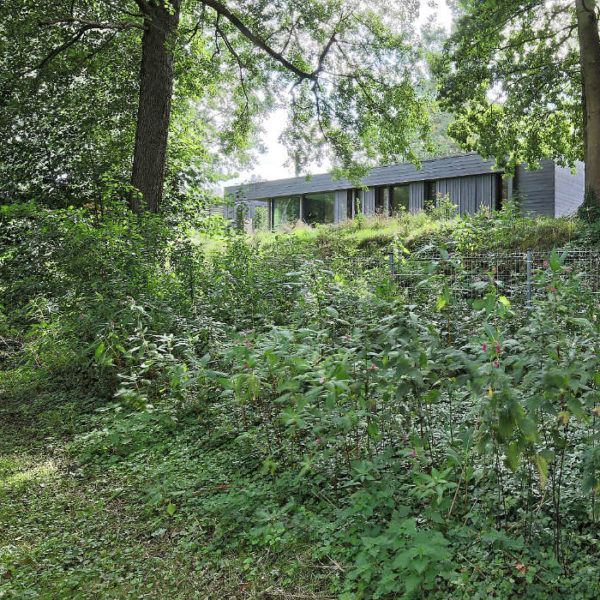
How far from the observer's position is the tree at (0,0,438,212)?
908 centimetres

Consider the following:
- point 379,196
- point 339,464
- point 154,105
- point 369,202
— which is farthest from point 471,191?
point 339,464

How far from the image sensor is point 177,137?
11.9 meters

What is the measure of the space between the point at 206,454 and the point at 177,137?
375 inches

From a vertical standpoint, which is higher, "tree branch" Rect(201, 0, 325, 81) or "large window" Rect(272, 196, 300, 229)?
"tree branch" Rect(201, 0, 325, 81)

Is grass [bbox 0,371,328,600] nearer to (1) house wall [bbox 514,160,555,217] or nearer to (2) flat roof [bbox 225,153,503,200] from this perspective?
(2) flat roof [bbox 225,153,503,200]

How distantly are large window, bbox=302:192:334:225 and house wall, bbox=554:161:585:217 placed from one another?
34.0ft

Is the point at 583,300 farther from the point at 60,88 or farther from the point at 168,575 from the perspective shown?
the point at 60,88

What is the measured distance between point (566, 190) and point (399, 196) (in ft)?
22.3

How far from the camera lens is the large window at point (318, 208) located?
26250 millimetres

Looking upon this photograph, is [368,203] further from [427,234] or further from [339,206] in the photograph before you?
[427,234]

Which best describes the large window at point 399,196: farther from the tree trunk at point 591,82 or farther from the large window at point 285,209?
the tree trunk at point 591,82

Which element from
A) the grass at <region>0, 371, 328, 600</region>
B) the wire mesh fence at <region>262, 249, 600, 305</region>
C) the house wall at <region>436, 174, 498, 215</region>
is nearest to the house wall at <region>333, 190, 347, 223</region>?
the house wall at <region>436, 174, 498, 215</region>

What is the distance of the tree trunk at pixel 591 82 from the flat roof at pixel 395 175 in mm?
4478

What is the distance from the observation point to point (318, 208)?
88.4ft
